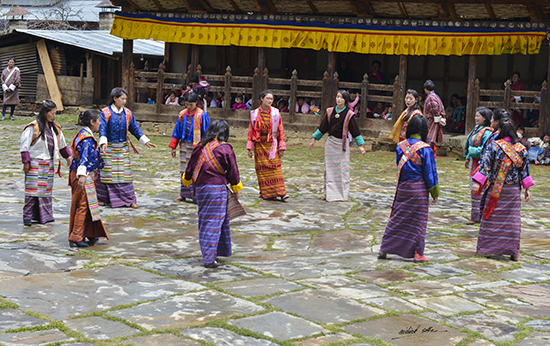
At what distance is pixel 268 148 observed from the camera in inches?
399

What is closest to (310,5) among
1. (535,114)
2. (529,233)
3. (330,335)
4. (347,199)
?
(535,114)

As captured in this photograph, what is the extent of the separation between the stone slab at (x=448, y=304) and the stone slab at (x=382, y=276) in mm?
576

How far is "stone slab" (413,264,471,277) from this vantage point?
20.2 ft

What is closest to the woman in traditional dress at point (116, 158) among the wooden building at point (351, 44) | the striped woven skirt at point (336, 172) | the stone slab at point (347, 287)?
the striped woven skirt at point (336, 172)

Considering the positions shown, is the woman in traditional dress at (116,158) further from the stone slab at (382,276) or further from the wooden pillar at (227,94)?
the wooden pillar at (227,94)

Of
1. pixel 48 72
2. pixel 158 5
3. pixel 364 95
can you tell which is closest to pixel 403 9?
pixel 364 95

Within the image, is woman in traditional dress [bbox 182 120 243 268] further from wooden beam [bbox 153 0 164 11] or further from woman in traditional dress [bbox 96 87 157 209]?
wooden beam [bbox 153 0 164 11]

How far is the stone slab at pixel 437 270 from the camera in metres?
6.15

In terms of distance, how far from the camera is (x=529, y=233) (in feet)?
26.7

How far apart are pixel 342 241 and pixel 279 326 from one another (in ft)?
9.92

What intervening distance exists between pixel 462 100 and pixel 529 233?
9439 mm

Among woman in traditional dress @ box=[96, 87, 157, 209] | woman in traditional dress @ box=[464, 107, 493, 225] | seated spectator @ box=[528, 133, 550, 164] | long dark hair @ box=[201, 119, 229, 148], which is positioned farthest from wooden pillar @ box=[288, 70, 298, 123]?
long dark hair @ box=[201, 119, 229, 148]

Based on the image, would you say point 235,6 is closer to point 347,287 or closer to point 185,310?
point 347,287

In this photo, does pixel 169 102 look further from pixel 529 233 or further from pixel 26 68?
pixel 529 233
